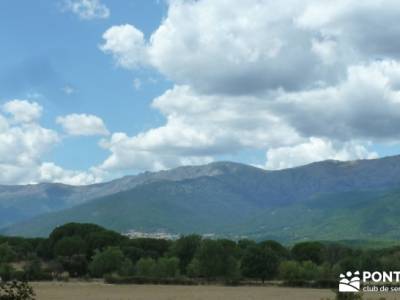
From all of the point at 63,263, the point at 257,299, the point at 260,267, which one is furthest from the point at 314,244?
the point at 257,299

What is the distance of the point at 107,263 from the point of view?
16475 cm

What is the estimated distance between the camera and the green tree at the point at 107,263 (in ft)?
540

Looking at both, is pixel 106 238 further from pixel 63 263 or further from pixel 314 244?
pixel 314 244

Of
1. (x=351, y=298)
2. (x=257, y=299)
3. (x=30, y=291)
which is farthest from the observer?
(x=257, y=299)

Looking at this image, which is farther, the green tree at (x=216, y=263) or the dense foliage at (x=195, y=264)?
the dense foliage at (x=195, y=264)

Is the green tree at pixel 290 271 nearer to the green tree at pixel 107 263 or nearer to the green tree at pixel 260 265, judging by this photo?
the green tree at pixel 260 265

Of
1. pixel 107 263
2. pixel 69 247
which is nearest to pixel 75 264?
pixel 69 247

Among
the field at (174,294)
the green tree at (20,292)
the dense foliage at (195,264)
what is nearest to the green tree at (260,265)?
the dense foliage at (195,264)

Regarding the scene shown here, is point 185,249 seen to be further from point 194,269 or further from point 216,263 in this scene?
point 216,263

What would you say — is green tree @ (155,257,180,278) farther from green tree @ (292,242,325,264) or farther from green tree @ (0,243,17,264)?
green tree @ (0,243,17,264)

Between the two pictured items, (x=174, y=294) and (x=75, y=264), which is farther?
(x=75, y=264)

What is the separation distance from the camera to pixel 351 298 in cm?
3591

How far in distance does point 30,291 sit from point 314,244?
601 ft

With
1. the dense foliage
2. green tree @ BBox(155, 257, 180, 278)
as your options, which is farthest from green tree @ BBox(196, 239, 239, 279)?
green tree @ BBox(155, 257, 180, 278)
